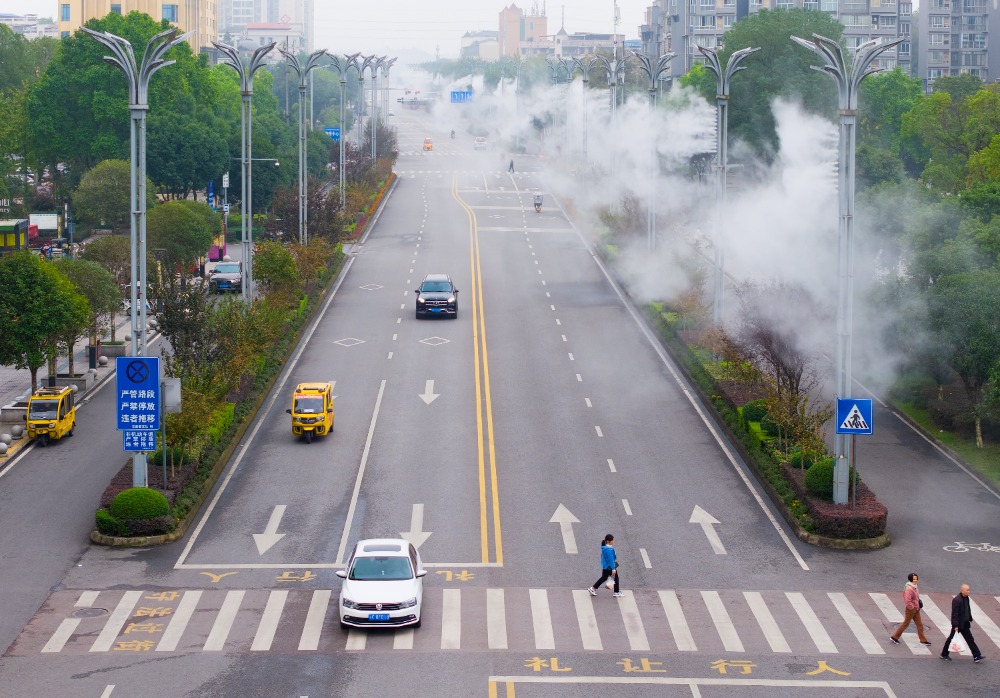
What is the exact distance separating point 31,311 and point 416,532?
18511 mm

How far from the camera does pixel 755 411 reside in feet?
141

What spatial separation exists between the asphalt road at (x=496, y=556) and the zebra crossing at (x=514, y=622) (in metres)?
0.08

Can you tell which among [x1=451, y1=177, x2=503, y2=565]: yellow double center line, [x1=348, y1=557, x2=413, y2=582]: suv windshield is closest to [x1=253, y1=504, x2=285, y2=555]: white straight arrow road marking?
[x1=451, y1=177, x2=503, y2=565]: yellow double center line

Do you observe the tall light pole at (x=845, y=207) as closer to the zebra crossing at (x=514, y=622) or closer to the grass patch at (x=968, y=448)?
the zebra crossing at (x=514, y=622)

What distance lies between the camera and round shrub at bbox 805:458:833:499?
36.2 meters

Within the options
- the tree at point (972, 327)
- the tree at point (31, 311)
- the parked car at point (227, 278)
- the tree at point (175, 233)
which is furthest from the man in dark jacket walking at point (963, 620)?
the tree at point (175, 233)

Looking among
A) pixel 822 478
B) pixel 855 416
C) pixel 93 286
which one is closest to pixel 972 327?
pixel 855 416

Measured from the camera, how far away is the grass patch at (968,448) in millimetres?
40625

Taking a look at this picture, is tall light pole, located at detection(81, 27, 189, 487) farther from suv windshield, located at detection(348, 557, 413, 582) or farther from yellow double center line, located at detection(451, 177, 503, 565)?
suv windshield, located at detection(348, 557, 413, 582)

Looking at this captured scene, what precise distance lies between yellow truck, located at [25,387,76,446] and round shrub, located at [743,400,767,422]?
2153 cm

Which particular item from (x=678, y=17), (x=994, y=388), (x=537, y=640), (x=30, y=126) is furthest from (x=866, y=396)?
(x=678, y=17)

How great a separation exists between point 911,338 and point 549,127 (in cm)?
12479

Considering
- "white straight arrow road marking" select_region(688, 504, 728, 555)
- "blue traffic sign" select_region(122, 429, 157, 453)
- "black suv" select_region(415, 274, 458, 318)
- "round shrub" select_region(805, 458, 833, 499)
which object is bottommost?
"white straight arrow road marking" select_region(688, 504, 728, 555)

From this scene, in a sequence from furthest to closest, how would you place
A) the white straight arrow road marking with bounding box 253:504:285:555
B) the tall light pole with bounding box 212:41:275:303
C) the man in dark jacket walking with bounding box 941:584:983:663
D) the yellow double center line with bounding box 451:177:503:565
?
the tall light pole with bounding box 212:41:275:303 < the yellow double center line with bounding box 451:177:503:565 < the white straight arrow road marking with bounding box 253:504:285:555 < the man in dark jacket walking with bounding box 941:584:983:663
